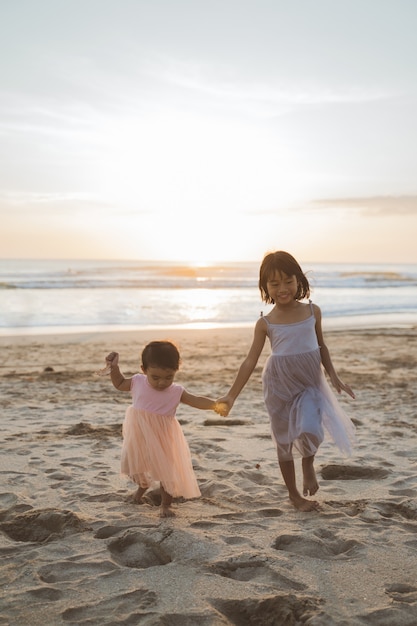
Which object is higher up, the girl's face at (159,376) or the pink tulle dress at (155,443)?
the girl's face at (159,376)

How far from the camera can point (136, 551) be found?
11.0ft

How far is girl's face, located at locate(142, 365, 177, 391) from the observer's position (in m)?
3.92

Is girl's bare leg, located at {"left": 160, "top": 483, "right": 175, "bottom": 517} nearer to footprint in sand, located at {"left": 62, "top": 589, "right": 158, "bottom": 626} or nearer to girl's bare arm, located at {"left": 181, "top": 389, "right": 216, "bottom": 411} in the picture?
girl's bare arm, located at {"left": 181, "top": 389, "right": 216, "bottom": 411}

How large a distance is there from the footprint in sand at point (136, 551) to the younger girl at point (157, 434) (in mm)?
484

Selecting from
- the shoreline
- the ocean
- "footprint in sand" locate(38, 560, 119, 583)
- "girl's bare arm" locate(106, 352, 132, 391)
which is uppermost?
"girl's bare arm" locate(106, 352, 132, 391)

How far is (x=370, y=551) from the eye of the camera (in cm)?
332

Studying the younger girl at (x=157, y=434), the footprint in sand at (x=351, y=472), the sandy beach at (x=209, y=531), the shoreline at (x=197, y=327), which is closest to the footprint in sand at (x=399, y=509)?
the sandy beach at (x=209, y=531)

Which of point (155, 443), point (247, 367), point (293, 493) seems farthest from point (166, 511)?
point (247, 367)

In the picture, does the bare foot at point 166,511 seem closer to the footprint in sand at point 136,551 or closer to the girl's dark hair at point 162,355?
the footprint in sand at point 136,551

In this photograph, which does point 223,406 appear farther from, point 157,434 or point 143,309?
point 143,309

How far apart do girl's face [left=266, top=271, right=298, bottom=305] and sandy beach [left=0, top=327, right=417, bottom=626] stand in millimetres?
1425

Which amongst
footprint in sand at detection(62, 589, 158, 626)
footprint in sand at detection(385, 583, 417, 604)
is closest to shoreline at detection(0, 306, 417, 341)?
footprint in sand at detection(62, 589, 158, 626)

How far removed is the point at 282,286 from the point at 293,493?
4.63 ft

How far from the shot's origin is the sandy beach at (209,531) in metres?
2.76
